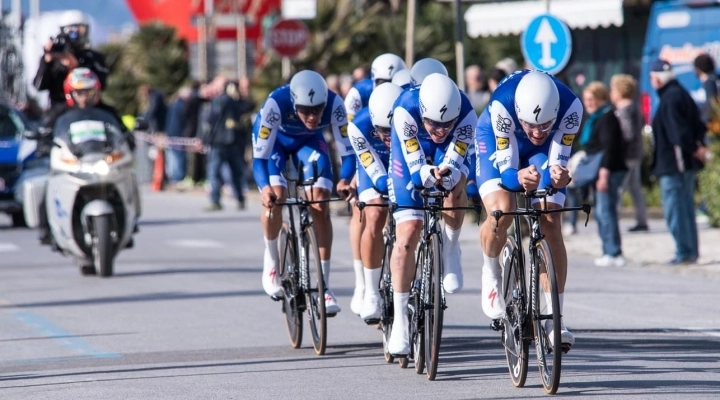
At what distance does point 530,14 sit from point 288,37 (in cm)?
515

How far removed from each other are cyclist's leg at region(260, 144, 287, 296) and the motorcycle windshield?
15.3 ft

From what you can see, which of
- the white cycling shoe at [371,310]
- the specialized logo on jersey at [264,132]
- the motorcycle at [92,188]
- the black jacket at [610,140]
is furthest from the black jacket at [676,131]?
the white cycling shoe at [371,310]

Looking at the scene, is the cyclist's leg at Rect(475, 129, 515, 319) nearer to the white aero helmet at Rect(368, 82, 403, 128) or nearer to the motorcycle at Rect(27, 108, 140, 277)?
the white aero helmet at Rect(368, 82, 403, 128)

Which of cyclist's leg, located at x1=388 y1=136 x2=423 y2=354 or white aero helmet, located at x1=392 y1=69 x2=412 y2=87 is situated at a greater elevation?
white aero helmet, located at x1=392 y1=69 x2=412 y2=87

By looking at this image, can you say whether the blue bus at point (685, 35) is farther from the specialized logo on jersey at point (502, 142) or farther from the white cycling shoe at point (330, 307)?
the specialized logo on jersey at point (502, 142)

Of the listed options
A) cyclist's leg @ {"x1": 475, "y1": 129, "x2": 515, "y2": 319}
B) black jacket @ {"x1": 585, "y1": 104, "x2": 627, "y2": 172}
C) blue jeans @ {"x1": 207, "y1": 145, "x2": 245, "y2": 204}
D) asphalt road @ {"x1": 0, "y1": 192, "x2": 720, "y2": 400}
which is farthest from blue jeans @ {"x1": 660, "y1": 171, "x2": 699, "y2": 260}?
blue jeans @ {"x1": 207, "y1": 145, "x2": 245, "y2": 204}

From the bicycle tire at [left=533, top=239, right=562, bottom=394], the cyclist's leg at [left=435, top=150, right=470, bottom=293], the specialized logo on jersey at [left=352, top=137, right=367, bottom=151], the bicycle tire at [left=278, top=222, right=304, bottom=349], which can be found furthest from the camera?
the bicycle tire at [left=278, top=222, right=304, bottom=349]

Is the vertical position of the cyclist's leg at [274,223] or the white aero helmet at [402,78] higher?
the white aero helmet at [402,78]

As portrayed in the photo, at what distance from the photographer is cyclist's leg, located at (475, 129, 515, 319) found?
909 centimetres

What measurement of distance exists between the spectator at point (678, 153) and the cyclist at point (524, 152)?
6.64 m

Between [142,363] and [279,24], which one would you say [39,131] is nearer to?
[142,363]

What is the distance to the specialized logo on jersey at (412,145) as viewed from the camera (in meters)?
9.35

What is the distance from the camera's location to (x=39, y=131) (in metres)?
16.0

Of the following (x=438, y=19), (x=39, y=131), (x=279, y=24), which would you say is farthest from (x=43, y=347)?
(x=438, y=19)
